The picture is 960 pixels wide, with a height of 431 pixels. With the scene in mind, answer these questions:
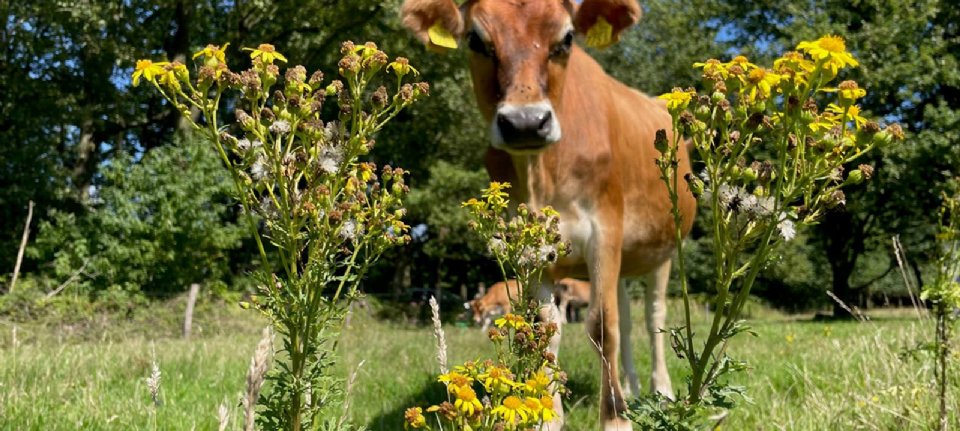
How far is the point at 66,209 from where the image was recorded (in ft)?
64.3

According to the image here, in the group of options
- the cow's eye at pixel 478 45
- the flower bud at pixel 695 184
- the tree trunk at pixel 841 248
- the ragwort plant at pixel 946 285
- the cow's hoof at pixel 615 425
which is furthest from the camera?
the tree trunk at pixel 841 248

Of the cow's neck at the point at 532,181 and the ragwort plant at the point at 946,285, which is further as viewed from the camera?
the cow's neck at the point at 532,181

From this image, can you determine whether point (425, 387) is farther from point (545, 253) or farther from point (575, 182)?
point (545, 253)

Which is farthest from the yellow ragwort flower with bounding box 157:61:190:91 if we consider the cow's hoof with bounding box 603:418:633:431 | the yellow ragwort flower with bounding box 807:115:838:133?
the cow's hoof with bounding box 603:418:633:431

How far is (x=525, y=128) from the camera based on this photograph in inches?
113

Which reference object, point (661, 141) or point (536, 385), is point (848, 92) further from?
point (536, 385)

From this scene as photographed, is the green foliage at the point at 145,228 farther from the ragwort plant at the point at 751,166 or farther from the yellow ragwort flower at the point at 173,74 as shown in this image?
the ragwort plant at the point at 751,166

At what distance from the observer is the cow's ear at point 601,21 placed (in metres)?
3.70

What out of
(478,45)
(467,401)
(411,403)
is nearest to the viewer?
(467,401)

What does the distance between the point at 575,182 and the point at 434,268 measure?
110ft

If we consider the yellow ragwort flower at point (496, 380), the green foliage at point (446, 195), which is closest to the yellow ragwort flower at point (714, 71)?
the yellow ragwort flower at point (496, 380)

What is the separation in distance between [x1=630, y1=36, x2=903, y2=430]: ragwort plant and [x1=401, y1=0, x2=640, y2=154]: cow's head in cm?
145

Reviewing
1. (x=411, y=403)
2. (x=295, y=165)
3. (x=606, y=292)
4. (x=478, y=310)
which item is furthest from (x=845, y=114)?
(x=478, y=310)

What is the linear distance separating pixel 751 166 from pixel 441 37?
251 cm
